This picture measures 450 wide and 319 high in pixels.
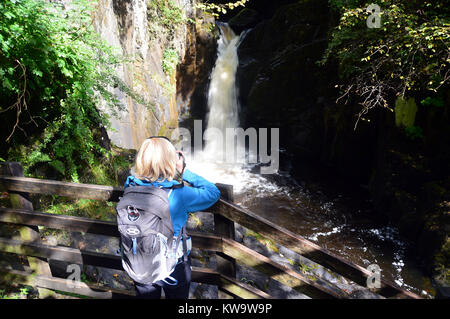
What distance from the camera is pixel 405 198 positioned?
25.9 feet

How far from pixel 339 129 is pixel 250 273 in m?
8.34

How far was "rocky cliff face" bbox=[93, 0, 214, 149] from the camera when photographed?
7.51 metres

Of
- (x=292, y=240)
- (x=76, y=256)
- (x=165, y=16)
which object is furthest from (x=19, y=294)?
(x=165, y=16)

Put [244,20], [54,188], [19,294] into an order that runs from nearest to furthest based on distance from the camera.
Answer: [54,188] → [19,294] → [244,20]

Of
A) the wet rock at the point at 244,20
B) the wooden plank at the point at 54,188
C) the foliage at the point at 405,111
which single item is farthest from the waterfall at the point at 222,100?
the wooden plank at the point at 54,188

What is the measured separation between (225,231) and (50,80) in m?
3.00

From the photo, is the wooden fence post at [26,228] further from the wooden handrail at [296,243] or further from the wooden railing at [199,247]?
the wooden handrail at [296,243]

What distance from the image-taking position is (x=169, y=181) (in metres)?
1.96

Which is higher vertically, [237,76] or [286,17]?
[286,17]

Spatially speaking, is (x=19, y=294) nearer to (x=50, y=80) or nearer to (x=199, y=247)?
(x=199, y=247)

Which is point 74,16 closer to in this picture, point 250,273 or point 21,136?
point 21,136

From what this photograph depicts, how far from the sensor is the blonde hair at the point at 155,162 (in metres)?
1.94

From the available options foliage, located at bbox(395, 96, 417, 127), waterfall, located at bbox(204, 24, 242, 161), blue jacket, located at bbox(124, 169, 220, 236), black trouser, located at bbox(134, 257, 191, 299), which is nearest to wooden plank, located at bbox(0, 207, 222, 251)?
black trouser, located at bbox(134, 257, 191, 299)
